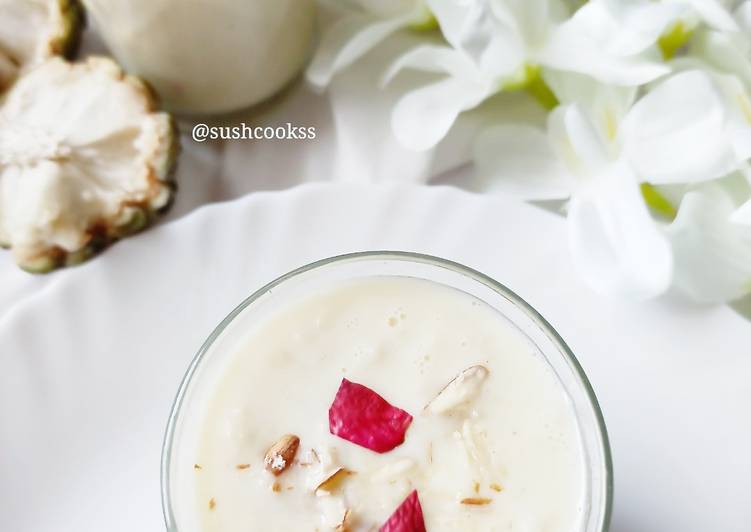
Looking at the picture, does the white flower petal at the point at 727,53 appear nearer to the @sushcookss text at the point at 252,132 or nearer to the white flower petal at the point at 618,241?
the white flower petal at the point at 618,241

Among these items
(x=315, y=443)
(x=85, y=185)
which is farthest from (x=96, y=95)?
(x=315, y=443)

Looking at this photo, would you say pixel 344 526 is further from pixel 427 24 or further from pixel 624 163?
pixel 427 24

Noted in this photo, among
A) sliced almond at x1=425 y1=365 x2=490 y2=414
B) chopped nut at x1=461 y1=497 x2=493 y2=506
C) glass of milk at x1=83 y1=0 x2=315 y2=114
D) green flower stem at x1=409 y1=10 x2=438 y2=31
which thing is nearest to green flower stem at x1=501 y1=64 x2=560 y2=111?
green flower stem at x1=409 y1=10 x2=438 y2=31

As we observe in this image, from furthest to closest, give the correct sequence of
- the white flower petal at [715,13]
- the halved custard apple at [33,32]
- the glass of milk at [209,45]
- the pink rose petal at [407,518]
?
the halved custard apple at [33,32] < the glass of milk at [209,45] < the white flower petal at [715,13] < the pink rose petal at [407,518]

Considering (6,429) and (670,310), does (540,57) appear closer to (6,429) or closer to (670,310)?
(670,310)

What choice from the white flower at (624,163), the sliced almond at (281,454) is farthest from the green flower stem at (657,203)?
the sliced almond at (281,454)
